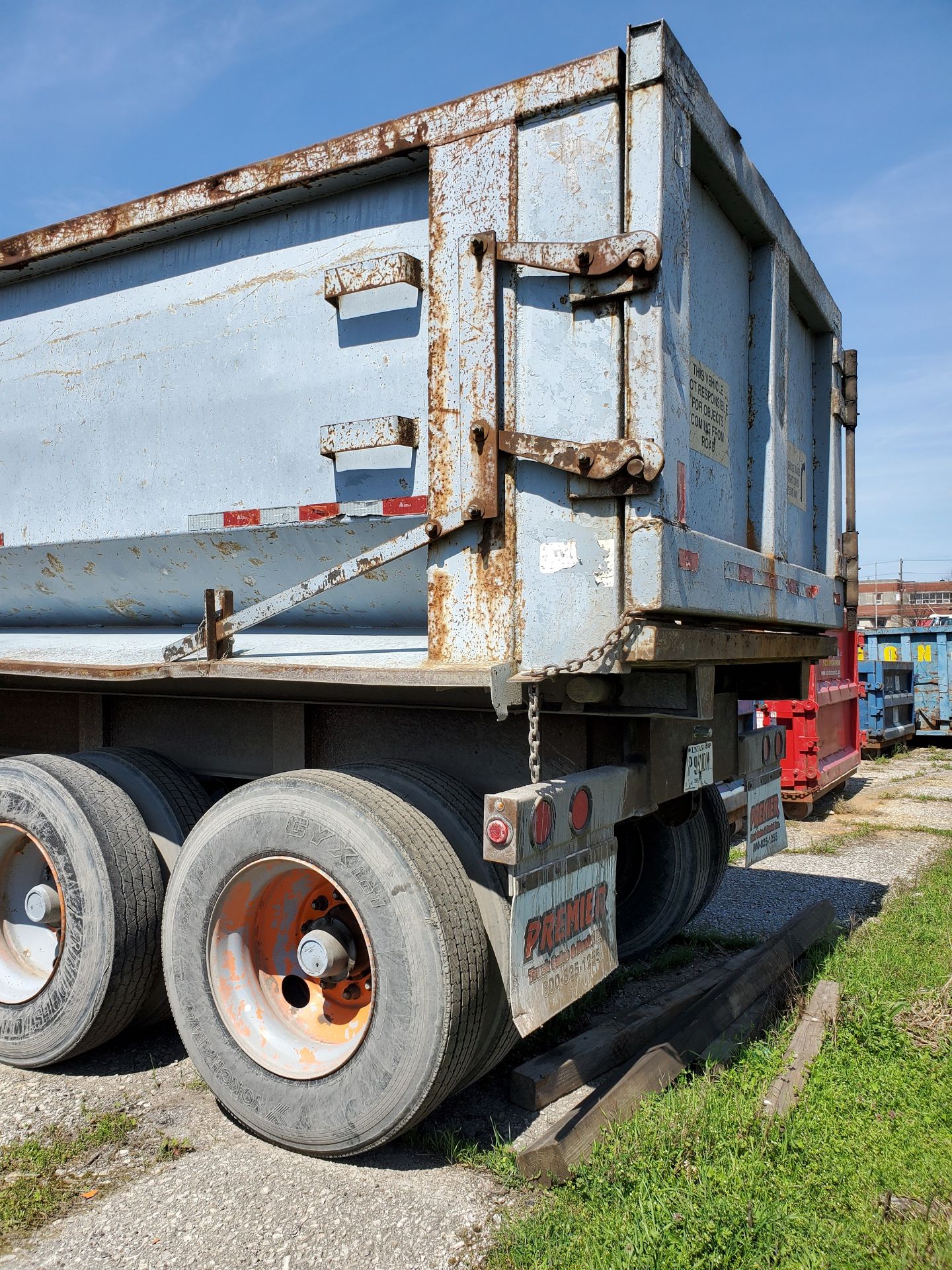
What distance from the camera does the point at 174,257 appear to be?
3.68 metres

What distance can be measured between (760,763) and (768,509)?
4.07 ft

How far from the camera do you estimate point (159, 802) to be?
3598 mm

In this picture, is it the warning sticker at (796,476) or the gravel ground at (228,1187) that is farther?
the warning sticker at (796,476)

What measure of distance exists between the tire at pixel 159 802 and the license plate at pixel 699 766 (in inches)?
70.5

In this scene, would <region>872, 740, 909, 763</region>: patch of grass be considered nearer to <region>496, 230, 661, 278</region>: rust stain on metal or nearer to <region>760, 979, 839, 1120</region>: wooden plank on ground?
<region>760, 979, 839, 1120</region>: wooden plank on ground

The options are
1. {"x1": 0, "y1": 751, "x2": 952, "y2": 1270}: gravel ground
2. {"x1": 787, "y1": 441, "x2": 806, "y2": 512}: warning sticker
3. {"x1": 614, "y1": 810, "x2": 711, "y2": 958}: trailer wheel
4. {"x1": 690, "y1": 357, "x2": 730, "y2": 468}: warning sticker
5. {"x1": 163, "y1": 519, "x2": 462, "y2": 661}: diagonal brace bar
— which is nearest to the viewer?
{"x1": 0, "y1": 751, "x2": 952, "y2": 1270}: gravel ground

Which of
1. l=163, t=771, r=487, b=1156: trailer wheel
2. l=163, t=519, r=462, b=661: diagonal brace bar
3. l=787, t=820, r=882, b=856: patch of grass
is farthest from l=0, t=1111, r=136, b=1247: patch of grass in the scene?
l=787, t=820, r=882, b=856: patch of grass

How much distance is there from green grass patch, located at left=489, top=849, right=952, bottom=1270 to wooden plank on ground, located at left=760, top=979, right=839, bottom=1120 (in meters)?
0.04

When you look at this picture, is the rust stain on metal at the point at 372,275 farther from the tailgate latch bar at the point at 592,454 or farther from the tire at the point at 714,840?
the tire at the point at 714,840

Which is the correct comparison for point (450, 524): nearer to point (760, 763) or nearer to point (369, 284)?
point (369, 284)

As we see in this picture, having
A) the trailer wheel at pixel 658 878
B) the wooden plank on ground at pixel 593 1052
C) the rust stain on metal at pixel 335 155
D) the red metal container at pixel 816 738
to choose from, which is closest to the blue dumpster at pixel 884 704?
the red metal container at pixel 816 738

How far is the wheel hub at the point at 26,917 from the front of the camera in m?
3.57

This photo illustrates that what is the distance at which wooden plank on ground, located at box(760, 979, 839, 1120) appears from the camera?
2904 mm

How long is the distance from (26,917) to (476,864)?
6.78 ft
